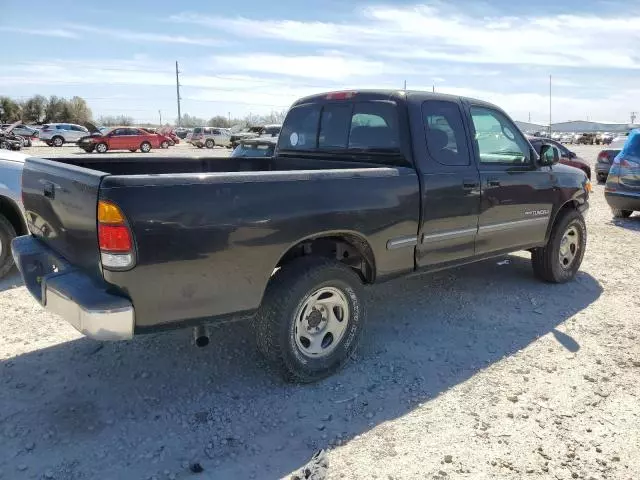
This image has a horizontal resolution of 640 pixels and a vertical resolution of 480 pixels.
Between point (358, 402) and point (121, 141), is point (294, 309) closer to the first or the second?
point (358, 402)

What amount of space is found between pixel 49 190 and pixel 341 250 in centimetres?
203

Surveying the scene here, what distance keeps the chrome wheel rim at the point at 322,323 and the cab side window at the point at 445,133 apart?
1.47m

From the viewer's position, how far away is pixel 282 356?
11.7 ft

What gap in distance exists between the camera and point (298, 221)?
3410mm

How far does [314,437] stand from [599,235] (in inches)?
299

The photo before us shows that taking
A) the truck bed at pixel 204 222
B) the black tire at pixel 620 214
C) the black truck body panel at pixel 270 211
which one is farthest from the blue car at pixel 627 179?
the truck bed at pixel 204 222

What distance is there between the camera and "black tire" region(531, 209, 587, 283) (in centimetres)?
588

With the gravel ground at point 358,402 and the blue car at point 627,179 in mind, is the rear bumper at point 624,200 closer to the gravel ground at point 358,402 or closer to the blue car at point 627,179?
the blue car at point 627,179

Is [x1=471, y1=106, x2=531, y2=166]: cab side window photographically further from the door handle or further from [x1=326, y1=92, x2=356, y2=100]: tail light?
[x1=326, y1=92, x2=356, y2=100]: tail light

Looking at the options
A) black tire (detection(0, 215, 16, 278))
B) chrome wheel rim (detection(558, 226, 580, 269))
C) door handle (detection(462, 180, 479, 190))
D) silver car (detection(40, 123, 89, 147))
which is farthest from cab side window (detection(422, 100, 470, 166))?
silver car (detection(40, 123, 89, 147))

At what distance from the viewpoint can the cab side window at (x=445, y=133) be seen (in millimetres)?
4445

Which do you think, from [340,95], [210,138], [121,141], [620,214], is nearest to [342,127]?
[340,95]

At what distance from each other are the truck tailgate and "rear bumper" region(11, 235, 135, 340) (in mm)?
83

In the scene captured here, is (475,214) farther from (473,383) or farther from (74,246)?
(74,246)
